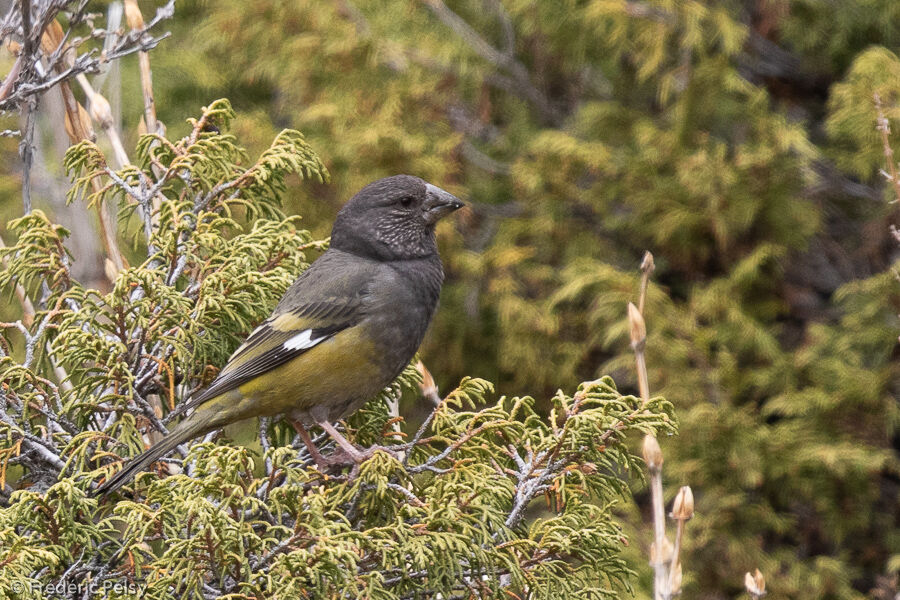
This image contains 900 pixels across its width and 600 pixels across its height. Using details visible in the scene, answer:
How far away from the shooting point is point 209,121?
3754mm

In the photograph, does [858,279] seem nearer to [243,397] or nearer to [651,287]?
[651,287]

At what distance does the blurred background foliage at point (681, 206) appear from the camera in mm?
5719

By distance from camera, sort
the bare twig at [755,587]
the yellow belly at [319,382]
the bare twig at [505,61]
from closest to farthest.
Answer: the bare twig at [755,587] → the yellow belly at [319,382] → the bare twig at [505,61]

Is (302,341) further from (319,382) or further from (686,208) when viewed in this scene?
(686,208)

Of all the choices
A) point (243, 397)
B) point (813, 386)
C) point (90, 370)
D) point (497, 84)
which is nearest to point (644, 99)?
point (497, 84)

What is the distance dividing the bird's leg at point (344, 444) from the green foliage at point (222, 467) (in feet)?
0.38

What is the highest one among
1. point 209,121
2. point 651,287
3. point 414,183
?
point 209,121

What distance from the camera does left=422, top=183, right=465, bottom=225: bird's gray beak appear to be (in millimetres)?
4062

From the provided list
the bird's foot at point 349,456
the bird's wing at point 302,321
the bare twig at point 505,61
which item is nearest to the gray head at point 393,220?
the bird's wing at point 302,321

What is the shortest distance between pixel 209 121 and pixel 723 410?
3.38m

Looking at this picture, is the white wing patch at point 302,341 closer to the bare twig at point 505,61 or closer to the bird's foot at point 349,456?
the bird's foot at point 349,456

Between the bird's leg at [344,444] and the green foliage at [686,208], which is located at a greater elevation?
the bird's leg at [344,444]

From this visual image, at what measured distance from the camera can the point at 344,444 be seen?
3363 millimetres

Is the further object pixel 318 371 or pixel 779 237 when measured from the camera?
pixel 779 237
